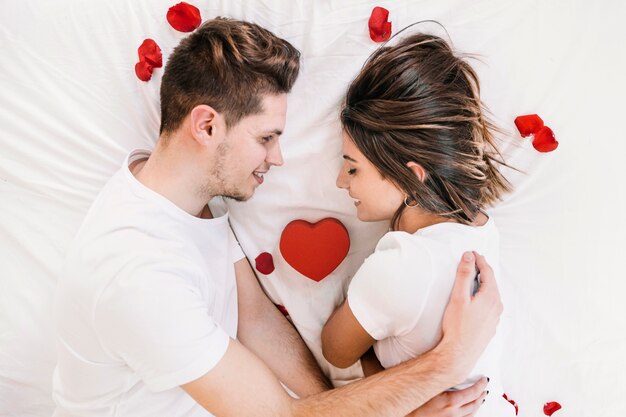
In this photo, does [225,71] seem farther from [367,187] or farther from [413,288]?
[413,288]

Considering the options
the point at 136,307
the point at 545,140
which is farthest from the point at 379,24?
the point at 136,307

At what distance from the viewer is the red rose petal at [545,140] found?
142cm

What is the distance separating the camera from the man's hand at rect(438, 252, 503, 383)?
1.11 m

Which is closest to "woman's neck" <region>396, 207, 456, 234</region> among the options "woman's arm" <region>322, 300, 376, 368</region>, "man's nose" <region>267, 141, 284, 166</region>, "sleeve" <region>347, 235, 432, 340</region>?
"sleeve" <region>347, 235, 432, 340</region>

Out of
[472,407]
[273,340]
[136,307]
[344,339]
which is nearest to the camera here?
[136,307]

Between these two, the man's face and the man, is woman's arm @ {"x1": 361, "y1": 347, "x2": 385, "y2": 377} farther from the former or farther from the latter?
the man's face

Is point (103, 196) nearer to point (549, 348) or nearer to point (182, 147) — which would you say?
point (182, 147)

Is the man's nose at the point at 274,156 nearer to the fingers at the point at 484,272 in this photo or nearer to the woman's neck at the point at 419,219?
the woman's neck at the point at 419,219

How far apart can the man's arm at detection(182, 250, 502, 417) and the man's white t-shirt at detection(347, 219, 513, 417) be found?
1.4 inches

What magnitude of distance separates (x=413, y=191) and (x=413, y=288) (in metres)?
0.26

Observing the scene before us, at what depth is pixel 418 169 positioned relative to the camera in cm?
124

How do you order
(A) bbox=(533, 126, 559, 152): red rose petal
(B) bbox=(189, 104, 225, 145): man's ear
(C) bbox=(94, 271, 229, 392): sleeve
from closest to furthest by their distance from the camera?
(C) bbox=(94, 271, 229, 392): sleeve → (B) bbox=(189, 104, 225, 145): man's ear → (A) bbox=(533, 126, 559, 152): red rose petal

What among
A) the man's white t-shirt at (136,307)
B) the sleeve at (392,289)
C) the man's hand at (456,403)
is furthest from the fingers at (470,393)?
the man's white t-shirt at (136,307)

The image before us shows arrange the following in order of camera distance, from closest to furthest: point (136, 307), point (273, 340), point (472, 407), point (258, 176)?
1. point (136, 307)
2. point (472, 407)
3. point (258, 176)
4. point (273, 340)
